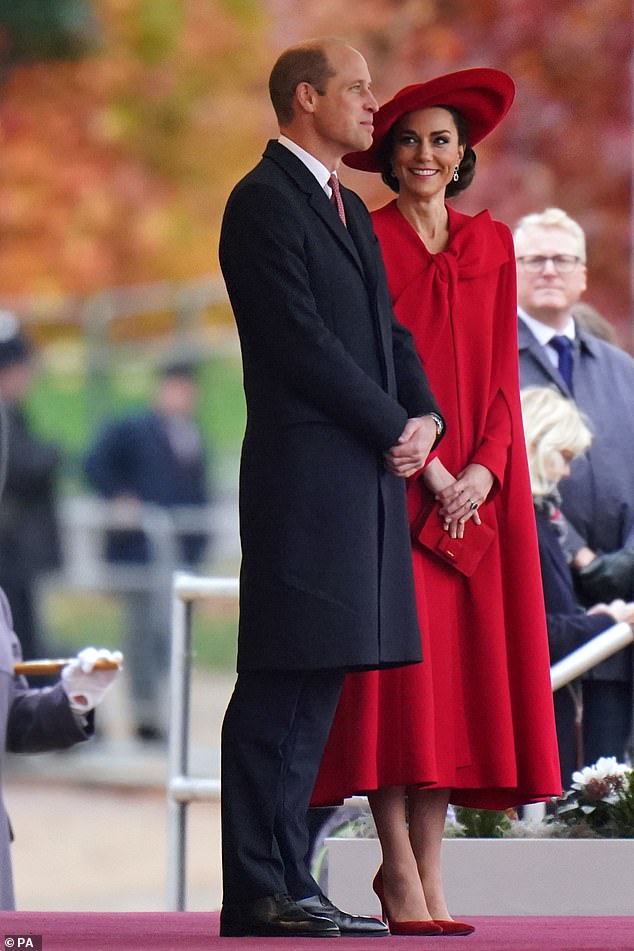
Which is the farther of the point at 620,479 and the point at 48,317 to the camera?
the point at 48,317

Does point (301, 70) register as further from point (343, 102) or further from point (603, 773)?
point (603, 773)

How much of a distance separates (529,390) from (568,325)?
0.70 feet

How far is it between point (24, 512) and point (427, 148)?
7888 millimetres

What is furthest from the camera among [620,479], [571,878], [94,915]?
[620,479]

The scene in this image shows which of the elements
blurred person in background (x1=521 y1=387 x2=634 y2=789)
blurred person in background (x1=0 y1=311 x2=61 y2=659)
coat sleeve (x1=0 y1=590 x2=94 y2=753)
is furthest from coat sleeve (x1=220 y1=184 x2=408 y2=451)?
blurred person in background (x1=0 y1=311 x2=61 y2=659)

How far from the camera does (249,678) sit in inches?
165

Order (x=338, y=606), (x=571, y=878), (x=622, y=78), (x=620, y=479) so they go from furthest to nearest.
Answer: (x=622, y=78) < (x=620, y=479) < (x=571, y=878) < (x=338, y=606)

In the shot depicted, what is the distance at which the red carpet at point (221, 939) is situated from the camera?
3.97m

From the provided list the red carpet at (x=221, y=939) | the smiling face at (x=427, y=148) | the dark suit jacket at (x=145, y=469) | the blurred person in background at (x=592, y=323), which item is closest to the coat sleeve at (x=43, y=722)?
the red carpet at (x=221, y=939)

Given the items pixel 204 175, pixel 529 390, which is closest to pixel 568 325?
pixel 529 390

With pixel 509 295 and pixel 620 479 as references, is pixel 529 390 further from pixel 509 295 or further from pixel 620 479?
pixel 509 295

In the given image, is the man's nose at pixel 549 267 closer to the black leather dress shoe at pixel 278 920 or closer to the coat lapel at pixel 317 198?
the coat lapel at pixel 317 198

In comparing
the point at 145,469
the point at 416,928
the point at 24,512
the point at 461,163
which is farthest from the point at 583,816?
the point at 145,469

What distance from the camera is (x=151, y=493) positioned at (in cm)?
1288
